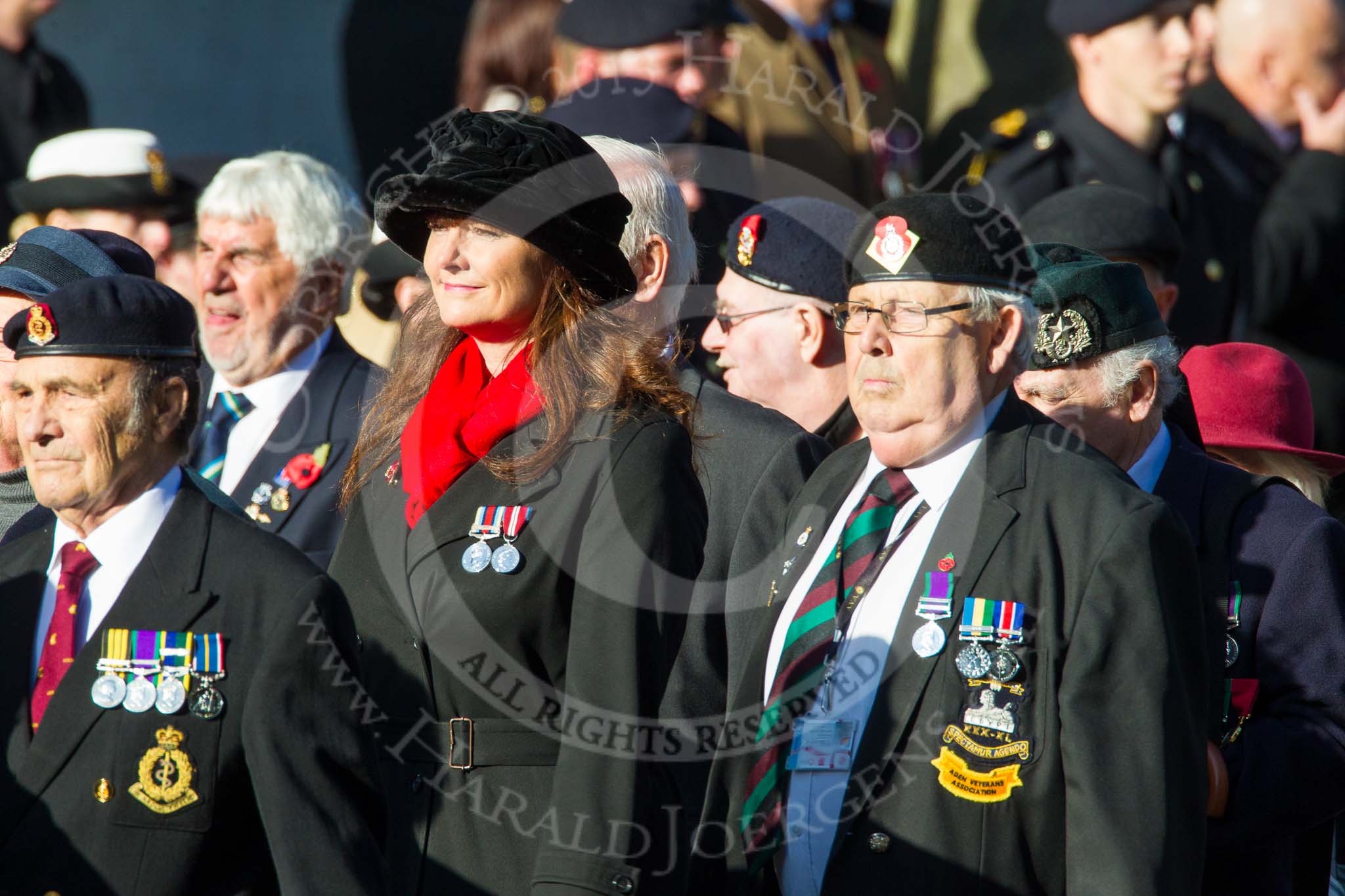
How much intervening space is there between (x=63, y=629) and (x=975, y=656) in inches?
68.1

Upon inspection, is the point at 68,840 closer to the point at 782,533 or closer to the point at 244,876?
the point at 244,876

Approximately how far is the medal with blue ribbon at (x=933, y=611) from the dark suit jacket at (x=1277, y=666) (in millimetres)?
776

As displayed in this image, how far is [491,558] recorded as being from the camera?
3457 millimetres

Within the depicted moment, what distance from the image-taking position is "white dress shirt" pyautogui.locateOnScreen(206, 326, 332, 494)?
5.59 meters

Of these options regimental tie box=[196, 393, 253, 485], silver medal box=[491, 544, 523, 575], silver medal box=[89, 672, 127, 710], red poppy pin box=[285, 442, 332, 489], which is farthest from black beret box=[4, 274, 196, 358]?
regimental tie box=[196, 393, 253, 485]

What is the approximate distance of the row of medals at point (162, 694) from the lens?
10.5ft

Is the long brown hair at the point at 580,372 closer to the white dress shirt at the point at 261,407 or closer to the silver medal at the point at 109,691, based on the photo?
the silver medal at the point at 109,691

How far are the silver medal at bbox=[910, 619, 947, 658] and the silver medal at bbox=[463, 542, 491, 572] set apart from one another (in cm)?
85

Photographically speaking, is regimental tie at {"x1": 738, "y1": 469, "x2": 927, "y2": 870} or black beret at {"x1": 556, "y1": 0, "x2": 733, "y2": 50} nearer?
regimental tie at {"x1": 738, "y1": 469, "x2": 927, "y2": 870}

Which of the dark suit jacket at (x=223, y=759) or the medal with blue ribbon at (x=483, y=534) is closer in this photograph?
the dark suit jacket at (x=223, y=759)

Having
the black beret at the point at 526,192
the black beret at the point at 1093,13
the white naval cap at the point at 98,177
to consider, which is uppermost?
the black beret at the point at 1093,13

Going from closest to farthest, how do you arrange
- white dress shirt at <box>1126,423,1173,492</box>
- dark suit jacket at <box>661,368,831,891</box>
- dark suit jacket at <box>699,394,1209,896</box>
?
dark suit jacket at <box>699,394,1209,896</box> < dark suit jacket at <box>661,368,831,891</box> < white dress shirt at <box>1126,423,1173,492</box>

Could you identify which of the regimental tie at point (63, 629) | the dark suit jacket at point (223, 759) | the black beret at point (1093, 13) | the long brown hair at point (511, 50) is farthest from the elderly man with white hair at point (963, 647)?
the long brown hair at point (511, 50)

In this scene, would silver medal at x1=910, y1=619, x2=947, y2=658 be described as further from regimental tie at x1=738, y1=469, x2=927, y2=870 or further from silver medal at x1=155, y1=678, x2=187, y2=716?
silver medal at x1=155, y1=678, x2=187, y2=716
